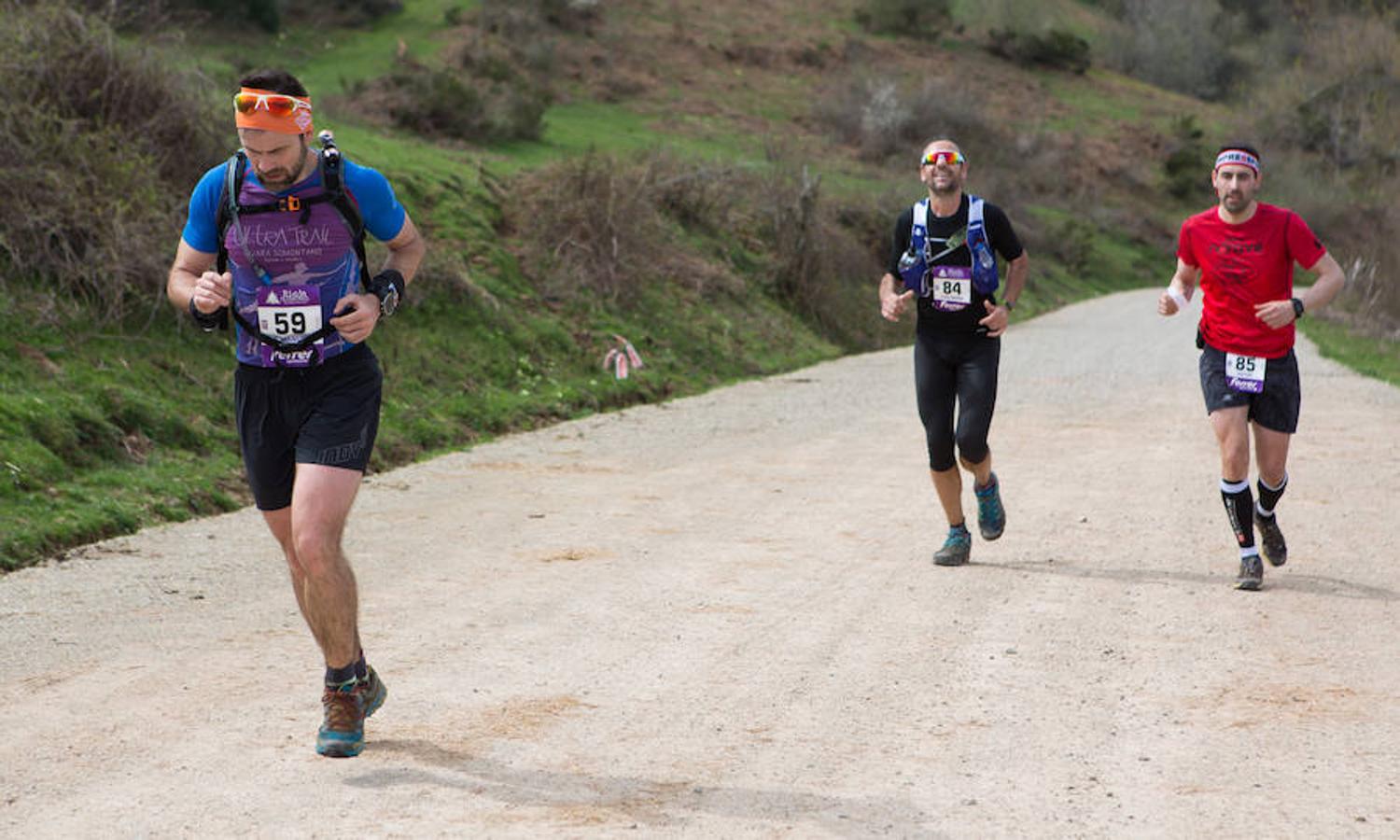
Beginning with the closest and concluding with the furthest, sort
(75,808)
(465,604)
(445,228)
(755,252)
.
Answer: (75,808)
(465,604)
(445,228)
(755,252)

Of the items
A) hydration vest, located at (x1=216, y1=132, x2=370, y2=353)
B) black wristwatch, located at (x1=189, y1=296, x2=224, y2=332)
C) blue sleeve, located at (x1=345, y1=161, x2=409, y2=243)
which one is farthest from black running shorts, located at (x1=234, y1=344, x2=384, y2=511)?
blue sleeve, located at (x1=345, y1=161, x2=409, y2=243)

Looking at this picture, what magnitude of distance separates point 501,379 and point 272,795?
42.4ft

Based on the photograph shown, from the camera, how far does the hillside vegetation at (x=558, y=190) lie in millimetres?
13461

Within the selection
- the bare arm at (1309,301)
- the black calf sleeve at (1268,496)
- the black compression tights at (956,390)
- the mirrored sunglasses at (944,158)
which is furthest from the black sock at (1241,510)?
the mirrored sunglasses at (944,158)

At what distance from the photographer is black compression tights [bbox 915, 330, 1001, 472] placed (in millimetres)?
9055

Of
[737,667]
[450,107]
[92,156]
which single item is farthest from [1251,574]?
[450,107]

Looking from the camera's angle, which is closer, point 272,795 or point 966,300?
point 272,795

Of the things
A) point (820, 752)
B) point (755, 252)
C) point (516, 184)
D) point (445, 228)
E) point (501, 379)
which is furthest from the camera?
point (755, 252)

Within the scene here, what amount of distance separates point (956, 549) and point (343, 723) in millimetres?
4541

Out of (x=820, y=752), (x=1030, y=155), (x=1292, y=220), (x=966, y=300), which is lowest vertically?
(x=1030, y=155)

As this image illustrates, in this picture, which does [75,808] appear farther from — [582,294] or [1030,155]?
[1030,155]

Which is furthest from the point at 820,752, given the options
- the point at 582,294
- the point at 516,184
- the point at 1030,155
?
the point at 1030,155

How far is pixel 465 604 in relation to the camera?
26.8 feet

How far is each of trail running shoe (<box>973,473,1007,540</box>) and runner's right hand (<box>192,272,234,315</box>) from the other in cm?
528
